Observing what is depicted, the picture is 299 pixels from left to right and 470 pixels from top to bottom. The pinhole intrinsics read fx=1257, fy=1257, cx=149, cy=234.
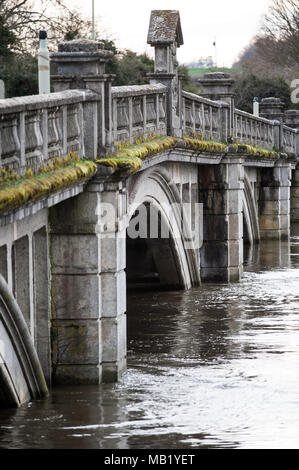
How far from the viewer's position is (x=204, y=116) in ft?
85.4

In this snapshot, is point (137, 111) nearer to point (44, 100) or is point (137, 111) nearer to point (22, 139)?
point (44, 100)

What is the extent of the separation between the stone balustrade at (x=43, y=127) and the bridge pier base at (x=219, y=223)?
40.2ft

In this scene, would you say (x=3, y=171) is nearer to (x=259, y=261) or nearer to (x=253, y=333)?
(x=253, y=333)

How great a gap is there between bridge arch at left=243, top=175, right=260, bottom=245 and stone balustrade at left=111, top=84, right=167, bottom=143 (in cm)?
1748

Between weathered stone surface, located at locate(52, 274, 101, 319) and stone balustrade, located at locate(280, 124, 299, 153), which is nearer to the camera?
weathered stone surface, located at locate(52, 274, 101, 319)

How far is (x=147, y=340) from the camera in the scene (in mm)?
20203

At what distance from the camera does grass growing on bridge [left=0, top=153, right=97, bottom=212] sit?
11.5 m

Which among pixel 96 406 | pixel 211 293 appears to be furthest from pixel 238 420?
pixel 211 293

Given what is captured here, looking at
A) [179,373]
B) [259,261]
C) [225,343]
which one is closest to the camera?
[179,373]

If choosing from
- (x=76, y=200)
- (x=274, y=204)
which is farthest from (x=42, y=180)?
(x=274, y=204)

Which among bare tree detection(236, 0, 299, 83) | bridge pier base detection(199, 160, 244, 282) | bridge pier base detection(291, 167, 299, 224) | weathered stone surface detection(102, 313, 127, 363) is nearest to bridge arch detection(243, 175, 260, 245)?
bridge pier base detection(291, 167, 299, 224)

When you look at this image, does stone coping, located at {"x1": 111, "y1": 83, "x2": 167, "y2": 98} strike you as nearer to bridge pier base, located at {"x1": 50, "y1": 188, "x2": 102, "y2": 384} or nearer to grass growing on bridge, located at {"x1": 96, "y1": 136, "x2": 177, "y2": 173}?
grass growing on bridge, located at {"x1": 96, "y1": 136, "x2": 177, "y2": 173}

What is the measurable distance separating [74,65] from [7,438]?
201 inches

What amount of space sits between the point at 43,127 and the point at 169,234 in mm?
11717
